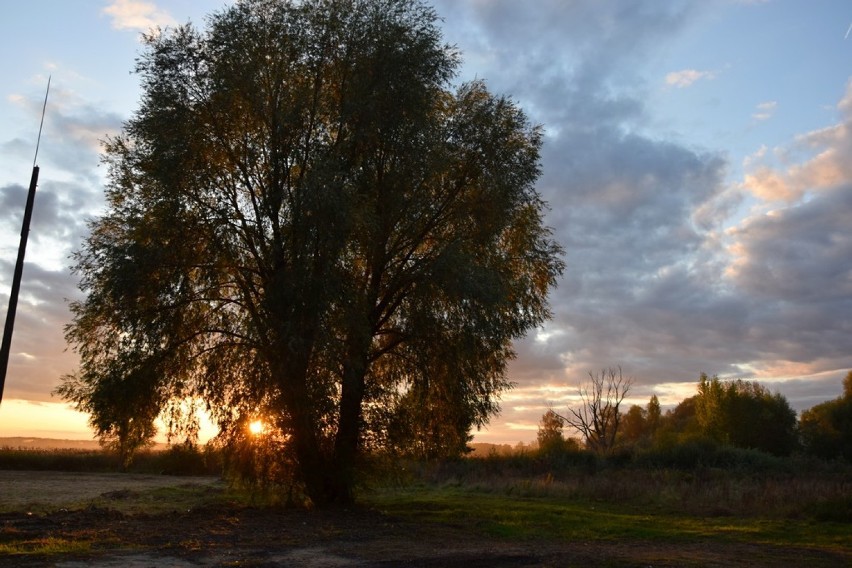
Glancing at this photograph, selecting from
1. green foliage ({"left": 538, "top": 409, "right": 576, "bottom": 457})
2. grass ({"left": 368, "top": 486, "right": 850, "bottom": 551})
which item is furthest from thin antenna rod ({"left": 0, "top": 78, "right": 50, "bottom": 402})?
green foliage ({"left": 538, "top": 409, "right": 576, "bottom": 457})

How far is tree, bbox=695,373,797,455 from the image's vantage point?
208 ft

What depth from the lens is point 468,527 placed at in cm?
1992

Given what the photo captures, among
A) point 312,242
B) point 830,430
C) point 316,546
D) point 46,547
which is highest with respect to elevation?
point 312,242

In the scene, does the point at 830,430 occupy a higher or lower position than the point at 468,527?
higher

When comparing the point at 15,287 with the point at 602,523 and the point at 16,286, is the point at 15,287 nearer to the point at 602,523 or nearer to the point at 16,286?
the point at 16,286

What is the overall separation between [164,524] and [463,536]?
797cm

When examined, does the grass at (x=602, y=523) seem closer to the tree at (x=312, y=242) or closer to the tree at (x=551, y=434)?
the tree at (x=312, y=242)

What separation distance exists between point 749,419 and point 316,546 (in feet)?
192

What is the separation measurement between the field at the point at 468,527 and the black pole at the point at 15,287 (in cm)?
371

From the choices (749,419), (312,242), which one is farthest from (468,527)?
(749,419)

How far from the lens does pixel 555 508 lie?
84.0 ft

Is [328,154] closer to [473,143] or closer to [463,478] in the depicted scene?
[473,143]

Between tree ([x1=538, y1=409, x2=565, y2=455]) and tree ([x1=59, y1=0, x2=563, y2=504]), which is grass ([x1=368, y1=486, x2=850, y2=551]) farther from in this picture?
tree ([x1=538, y1=409, x2=565, y2=455])


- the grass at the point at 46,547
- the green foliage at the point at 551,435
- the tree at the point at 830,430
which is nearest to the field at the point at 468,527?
the grass at the point at 46,547
